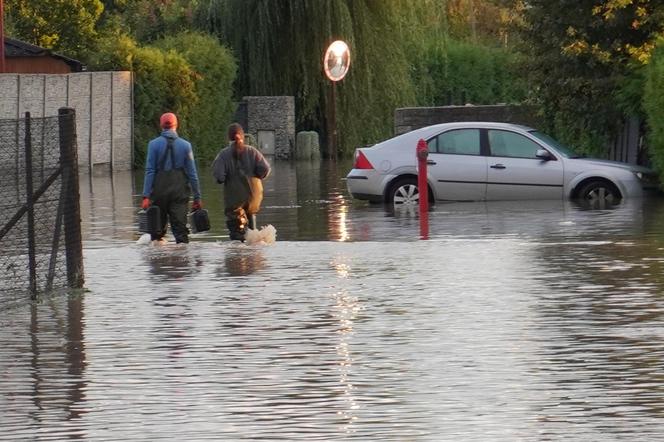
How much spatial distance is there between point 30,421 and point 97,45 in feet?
141

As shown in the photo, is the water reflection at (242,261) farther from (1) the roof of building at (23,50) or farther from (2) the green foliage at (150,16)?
(2) the green foliage at (150,16)

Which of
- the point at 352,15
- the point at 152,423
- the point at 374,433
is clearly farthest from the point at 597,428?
the point at 352,15

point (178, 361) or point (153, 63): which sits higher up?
point (153, 63)

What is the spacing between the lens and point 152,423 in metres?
9.38

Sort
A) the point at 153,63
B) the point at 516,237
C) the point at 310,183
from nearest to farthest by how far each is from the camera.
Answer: the point at 516,237, the point at 310,183, the point at 153,63

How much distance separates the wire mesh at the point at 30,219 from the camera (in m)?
14.6

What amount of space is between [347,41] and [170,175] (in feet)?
97.9

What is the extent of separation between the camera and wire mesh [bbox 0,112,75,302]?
14.6 metres

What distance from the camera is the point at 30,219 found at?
14.6 metres

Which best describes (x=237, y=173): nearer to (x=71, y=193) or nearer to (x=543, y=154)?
(x=71, y=193)

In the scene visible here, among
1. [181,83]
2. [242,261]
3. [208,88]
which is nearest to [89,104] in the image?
[181,83]

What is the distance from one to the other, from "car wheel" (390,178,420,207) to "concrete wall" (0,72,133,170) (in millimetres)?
15443

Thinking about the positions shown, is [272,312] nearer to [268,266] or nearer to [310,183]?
[268,266]

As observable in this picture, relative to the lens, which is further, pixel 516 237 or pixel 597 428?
pixel 516 237
